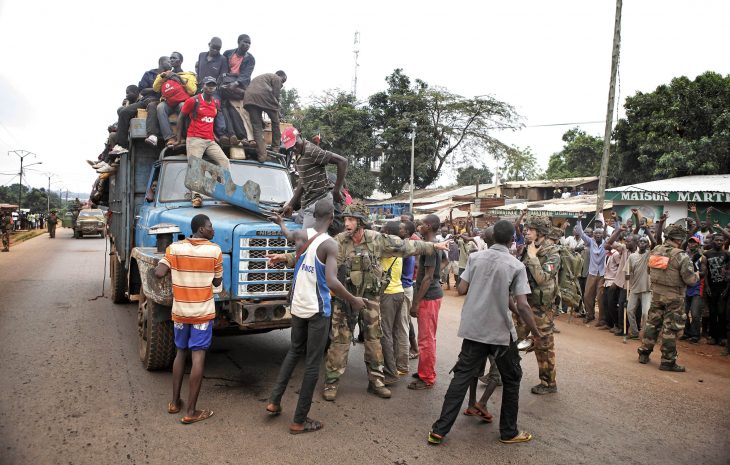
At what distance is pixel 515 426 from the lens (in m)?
4.12

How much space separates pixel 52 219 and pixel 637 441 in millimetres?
30312

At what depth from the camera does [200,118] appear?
21.8 feet

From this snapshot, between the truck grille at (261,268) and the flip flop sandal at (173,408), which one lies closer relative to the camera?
the flip flop sandal at (173,408)

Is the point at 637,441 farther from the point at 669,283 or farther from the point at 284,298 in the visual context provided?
the point at 284,298

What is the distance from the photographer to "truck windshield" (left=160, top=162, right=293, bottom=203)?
641cm

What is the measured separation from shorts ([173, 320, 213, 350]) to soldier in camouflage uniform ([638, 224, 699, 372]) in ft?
18.5

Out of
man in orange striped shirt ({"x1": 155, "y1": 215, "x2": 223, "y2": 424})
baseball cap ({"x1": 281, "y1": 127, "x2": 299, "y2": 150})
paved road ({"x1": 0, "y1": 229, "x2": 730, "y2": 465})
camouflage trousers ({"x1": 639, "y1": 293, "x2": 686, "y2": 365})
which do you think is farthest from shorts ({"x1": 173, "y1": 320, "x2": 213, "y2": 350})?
camouflage trousers ({"x1": 639, "y1": 293, "x2": 686, "y2": 365})

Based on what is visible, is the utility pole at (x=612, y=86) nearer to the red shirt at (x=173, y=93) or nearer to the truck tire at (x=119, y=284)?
the red shirt at (x=173, y=93)

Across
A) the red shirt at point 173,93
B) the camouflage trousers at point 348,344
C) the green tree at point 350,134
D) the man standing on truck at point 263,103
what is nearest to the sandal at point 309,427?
the camouflage trousers at point 348,344

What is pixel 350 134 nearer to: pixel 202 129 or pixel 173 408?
pixel 202 129

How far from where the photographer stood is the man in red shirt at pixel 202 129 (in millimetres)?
6520

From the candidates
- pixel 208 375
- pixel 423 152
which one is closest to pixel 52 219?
pixel 423 152

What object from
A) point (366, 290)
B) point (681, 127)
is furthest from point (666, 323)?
point (681, 127)

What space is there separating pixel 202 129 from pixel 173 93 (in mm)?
957
